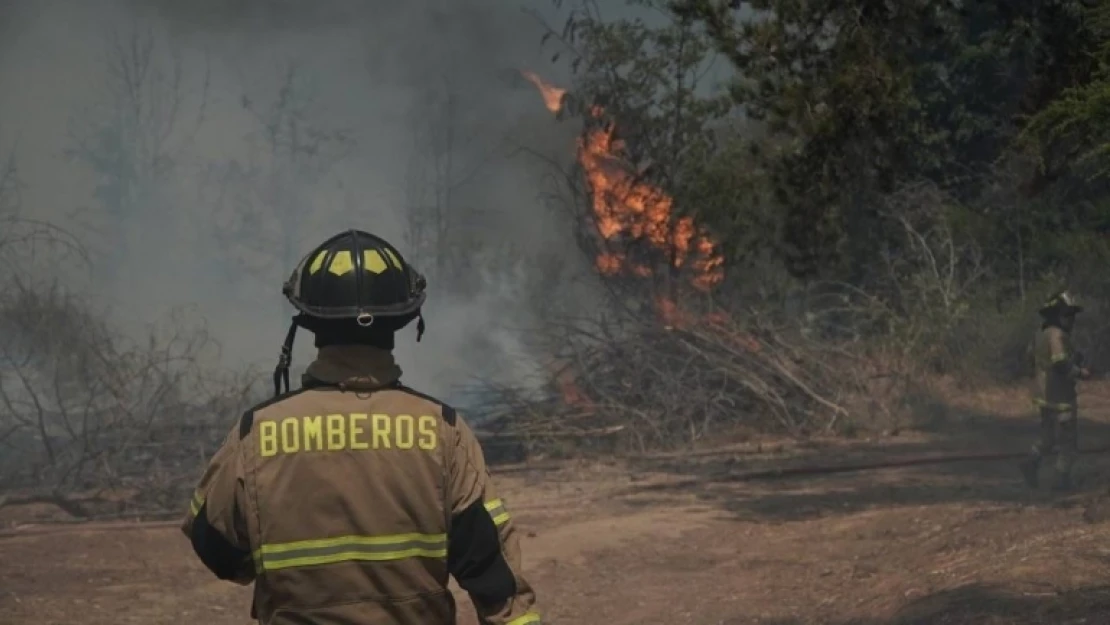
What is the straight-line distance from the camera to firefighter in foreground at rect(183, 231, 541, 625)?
8.87 feet

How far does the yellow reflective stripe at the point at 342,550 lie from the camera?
271 cm

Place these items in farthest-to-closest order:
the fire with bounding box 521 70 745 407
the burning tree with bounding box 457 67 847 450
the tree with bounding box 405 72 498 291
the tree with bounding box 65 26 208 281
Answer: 1. the tree with bounding box 405 72 498 291
2. the tree with bounding box 65 26 208 281
3. the fire with bounding box 521 70 745 407
4. the burning tree with bounding box 457 67 847 450

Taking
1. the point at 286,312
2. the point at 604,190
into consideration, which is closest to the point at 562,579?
the point at 604,190

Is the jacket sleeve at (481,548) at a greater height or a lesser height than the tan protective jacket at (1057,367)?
greater

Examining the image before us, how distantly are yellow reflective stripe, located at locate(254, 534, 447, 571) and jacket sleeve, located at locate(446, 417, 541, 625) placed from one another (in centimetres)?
10

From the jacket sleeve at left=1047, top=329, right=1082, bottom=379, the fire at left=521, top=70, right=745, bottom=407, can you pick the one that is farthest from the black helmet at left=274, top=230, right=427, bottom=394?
the fire at left=521, top=70, right=745, bottom=407

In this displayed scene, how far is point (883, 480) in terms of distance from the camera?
493 inches

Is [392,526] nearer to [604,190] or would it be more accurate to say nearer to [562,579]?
[562,579]

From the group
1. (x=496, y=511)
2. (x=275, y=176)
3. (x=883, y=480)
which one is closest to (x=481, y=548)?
(x=496, y=511)

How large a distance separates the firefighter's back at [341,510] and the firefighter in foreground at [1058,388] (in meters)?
9.49

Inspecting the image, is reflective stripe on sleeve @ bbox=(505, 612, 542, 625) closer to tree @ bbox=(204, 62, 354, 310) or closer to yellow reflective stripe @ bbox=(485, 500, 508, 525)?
yellow reflective stripe @ bbox=(485, 500, 508, 525)

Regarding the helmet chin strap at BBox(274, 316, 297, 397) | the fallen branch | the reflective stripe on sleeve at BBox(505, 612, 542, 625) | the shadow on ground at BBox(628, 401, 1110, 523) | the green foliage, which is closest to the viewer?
the reflective stripe on sleeve at BBox(505, 612, 542, 625)

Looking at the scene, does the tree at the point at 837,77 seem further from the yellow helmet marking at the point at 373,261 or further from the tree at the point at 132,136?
the tree at the point at 132,136

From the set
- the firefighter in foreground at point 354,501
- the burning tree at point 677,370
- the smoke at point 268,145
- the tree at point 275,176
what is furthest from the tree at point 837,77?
the tree at point 275,176
